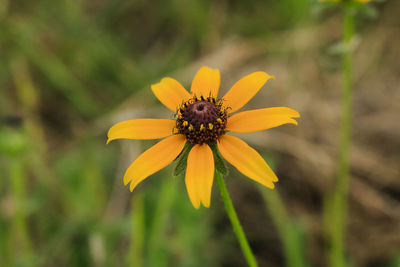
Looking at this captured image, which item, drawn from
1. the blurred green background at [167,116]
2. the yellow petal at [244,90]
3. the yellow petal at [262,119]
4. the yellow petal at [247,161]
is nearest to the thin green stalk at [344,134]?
the blurred green background at [167,116]

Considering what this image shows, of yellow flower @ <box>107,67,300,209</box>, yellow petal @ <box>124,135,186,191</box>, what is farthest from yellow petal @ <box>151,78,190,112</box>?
yellow petal @ <box>124,135,186,191</box>

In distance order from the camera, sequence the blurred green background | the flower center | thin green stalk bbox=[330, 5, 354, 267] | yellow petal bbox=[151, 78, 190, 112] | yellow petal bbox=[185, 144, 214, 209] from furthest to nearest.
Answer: the blurred green background, thin green stalk bbox=[330, 5, 354, 267], yellow petal bbox=[151, 78, 190, 112], the flower center, yellow petal bbox=[185, 144, 214, 209]

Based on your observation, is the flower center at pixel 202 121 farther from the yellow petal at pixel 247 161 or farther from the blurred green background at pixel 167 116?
the blurred green background at pixel 167 116

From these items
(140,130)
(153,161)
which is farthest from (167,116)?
(153,161)

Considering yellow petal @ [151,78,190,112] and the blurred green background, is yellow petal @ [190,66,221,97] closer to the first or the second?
yellow petal @ [151,78,190,112]

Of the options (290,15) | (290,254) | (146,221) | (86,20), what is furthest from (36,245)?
(290,15)

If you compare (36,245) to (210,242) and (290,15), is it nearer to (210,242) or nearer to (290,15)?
(210,242)
